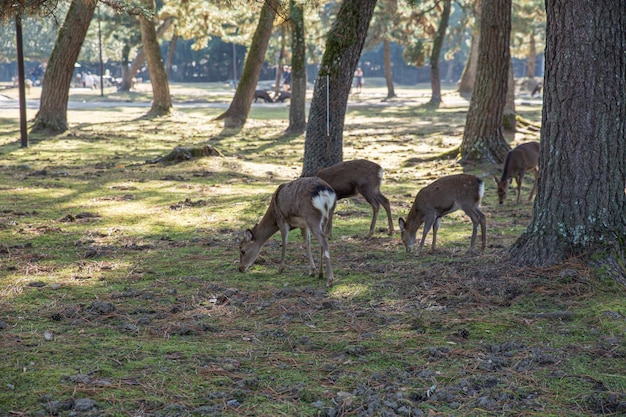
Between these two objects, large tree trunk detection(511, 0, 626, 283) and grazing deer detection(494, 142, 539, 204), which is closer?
large tree trunk detection(511, 0, 626, 283)

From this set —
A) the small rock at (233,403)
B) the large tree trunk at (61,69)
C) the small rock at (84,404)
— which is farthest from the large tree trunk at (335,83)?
the large tree trunk at (61,69)

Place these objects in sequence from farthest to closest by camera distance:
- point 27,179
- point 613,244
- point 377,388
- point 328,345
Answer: point 27,179 → point 613,244 → point 328,345 → point 377,388

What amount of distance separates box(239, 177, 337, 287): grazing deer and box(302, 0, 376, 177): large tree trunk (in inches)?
193

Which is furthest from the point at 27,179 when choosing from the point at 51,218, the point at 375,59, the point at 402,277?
the point at 375,59

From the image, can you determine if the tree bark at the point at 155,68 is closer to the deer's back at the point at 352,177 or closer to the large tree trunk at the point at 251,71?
the large tree trunk at the point at 251,71

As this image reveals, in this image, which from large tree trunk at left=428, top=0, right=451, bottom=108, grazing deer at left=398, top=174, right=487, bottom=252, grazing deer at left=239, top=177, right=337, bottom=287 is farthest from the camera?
large tree trunk at left=428, top=0, right=451, bottom=108

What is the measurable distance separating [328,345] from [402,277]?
1996 millimetres

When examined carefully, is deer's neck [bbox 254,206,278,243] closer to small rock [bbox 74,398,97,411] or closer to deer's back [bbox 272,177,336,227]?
deer's back [bbox 272,177,336,227]

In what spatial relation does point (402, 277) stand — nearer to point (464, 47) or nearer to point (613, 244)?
point (613, 244)

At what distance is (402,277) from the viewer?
24.4 ft

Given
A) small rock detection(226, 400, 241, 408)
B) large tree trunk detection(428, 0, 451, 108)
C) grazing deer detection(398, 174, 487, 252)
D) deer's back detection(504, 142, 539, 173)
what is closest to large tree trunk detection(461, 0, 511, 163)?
deer's back detection(504, 142, 539, 173)

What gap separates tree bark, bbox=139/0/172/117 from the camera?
2714 cm

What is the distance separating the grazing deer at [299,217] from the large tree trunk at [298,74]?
13947 millimetres

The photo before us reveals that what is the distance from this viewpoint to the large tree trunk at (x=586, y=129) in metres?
6.52
